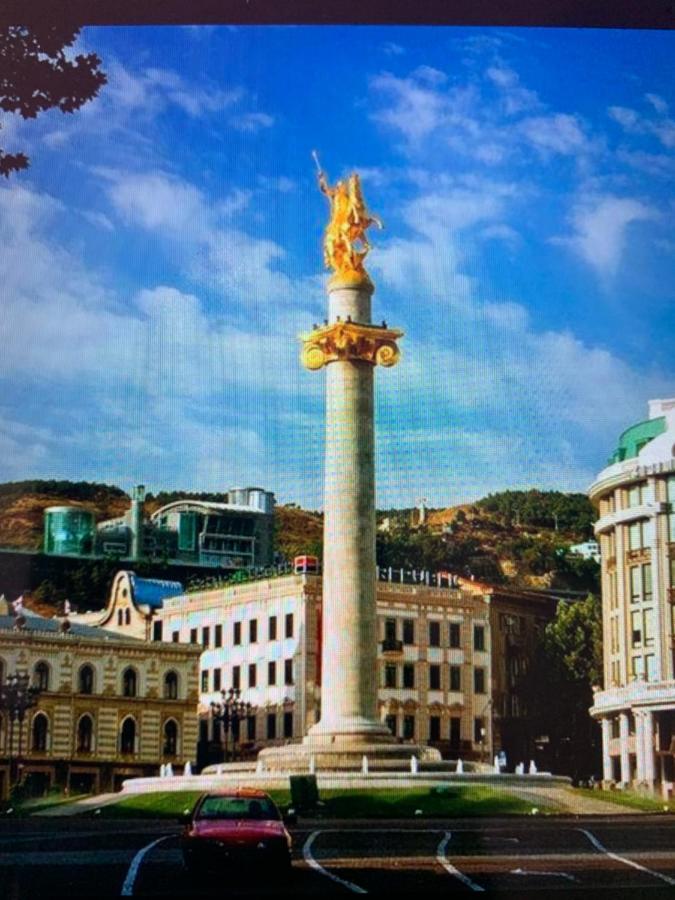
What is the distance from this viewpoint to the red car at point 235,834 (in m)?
11.2

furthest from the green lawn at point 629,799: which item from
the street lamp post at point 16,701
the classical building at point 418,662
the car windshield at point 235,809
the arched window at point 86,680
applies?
the car windshield at point 235,809

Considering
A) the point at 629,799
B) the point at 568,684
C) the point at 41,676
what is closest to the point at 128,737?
the point at 41,676

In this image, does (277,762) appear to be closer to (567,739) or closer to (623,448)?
(567,739)

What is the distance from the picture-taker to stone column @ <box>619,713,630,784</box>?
68.2 feet

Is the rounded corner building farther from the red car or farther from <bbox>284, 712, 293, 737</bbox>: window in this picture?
the red car

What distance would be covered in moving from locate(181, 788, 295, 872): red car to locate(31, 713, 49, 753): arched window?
8.35 meters

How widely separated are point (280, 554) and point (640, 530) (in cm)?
513

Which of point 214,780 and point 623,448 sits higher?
point 623,448

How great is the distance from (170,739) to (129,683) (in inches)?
34.9

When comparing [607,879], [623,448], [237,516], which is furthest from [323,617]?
[607,879]

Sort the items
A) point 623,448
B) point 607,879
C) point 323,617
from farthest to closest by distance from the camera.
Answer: point 323,617
point 623,448
point 607,879

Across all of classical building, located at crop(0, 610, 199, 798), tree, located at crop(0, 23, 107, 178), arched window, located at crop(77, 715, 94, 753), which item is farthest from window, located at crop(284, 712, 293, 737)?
tree, located at crop(0, 23, 107, 178)

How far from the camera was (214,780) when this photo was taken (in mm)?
19812

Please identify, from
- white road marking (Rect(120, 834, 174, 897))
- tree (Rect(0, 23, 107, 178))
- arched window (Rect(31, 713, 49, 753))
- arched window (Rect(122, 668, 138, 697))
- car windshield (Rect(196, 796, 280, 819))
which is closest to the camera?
tree (Rect(0, 23, 107, 178))
